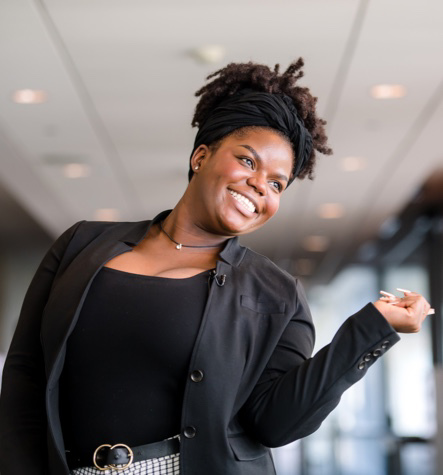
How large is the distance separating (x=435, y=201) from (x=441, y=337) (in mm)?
1481

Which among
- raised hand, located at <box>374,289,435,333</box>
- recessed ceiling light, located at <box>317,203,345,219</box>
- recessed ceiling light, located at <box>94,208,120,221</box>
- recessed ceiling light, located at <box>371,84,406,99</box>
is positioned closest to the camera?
raised hand, located at <box>374,289,435,333</box>

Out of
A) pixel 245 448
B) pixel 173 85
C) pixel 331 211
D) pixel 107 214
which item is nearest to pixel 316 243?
pixel 331 211

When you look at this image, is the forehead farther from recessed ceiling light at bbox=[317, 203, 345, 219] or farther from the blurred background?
recessed ceiling light at bbox=[317, 203, 345, 219]

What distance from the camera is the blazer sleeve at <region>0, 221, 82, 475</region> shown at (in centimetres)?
157

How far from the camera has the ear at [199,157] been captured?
1.70 metres

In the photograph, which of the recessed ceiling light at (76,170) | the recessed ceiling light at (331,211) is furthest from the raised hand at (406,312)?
the recessed ceiling light at (331,211)

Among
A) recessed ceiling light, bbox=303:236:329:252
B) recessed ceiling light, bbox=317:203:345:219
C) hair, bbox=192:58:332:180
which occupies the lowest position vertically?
hair, bbox=192:58:332:180

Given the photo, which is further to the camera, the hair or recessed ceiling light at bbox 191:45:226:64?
recessed ceiling light at bbox 191:45:226:64

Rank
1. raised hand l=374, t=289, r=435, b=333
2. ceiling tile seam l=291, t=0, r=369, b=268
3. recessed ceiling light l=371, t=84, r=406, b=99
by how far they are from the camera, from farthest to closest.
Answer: recessed ceiling light l=371, t=84, r=406, b=99 → ceiling tile seam l=291, t=0, r=369, b=268 → raised hand l=374, t=289, r=435, b=333

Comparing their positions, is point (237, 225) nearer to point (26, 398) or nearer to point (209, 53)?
point (26, 398)

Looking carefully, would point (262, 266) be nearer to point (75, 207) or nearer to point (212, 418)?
point (212, 418)

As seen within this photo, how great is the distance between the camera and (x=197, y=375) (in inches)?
59.2

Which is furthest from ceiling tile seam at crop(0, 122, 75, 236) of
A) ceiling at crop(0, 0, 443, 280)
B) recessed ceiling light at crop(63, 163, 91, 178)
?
recessed ceiling light at crop(63, 163, 91, 178)

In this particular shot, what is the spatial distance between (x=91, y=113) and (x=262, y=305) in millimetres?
5127
